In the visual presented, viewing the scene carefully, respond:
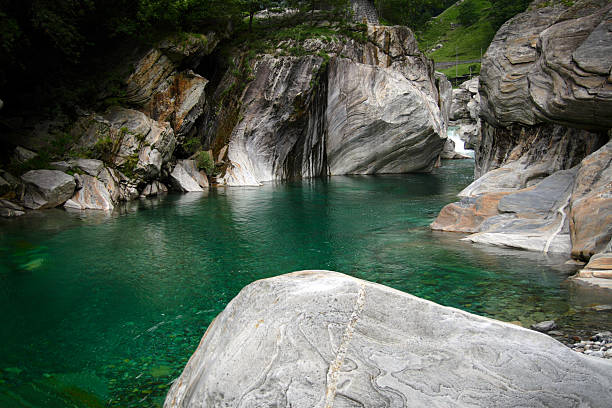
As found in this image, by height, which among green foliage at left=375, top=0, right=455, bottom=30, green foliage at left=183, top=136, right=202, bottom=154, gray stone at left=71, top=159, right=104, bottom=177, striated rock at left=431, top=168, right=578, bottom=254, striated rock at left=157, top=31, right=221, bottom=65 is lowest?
striated rock at left=431, top=168, right=578, bottom=254

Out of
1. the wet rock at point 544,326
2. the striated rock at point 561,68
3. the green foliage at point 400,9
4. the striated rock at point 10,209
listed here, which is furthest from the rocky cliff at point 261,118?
the wet rock at point 544,326

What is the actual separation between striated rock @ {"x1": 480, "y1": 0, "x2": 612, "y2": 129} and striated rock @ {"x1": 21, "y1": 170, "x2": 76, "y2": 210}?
18.5 metres

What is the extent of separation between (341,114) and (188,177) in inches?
546

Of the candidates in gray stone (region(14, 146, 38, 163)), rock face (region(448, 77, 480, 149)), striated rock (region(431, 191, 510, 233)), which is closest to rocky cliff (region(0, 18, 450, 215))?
gray stone (region(14, 146, 38, 163))

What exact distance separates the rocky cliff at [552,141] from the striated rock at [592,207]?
0.08 feet

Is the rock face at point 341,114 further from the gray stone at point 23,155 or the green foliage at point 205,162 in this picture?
the gray stone at point 23,155

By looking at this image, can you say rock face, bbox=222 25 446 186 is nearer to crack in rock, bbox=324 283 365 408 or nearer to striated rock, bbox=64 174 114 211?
striated rock, bbox=64 174 114 211

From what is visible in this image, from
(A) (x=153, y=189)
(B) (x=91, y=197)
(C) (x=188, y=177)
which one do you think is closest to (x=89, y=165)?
(B) (x=91, y=197)

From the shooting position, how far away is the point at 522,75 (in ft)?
57.7

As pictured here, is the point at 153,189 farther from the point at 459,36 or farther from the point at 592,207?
the point at 459,36

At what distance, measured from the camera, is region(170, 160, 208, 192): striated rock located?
25.4 meters

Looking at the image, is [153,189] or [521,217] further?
[153,189]

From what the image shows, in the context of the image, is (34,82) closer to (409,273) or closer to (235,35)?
(235,35)

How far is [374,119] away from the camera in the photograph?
109 ft
